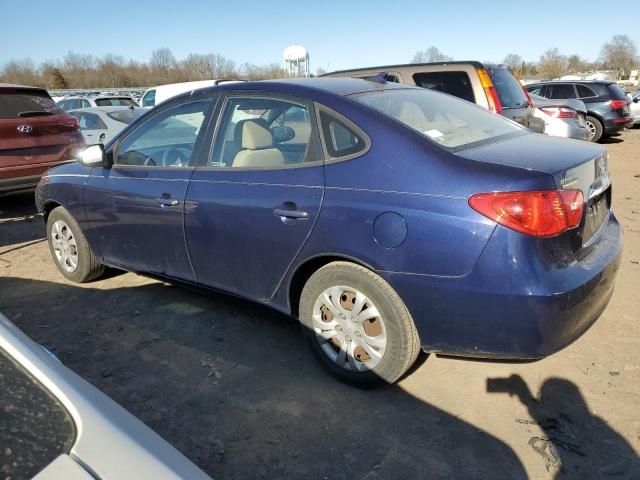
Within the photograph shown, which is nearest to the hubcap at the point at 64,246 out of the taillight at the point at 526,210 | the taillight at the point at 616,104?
the taillight at the point at 526,210

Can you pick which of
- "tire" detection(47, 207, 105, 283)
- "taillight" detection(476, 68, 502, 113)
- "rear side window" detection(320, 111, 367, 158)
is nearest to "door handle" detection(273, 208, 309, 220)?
"rear side window" detection(320, 111, 367, 158)

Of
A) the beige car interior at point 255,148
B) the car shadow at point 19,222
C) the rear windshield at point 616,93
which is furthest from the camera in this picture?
the rear windshield at point 616,93

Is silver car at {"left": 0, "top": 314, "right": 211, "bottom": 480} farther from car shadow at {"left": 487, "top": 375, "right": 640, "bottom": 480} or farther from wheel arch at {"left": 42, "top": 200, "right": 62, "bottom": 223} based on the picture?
wheel arch at {"left": 42, "top": 200, "right": 62, "bottom": 223}

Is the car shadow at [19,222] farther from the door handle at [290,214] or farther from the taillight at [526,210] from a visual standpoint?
the taillight at [526,210]

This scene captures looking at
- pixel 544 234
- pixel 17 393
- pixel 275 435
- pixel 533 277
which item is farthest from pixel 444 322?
pixel 17 393

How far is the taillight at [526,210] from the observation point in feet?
7.36

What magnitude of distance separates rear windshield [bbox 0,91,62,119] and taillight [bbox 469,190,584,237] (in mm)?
6764

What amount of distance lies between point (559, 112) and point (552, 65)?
67442 millimetres

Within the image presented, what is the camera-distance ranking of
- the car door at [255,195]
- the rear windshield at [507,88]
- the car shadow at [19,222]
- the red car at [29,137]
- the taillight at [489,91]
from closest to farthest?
the car door at [255,195] < the car shadow at [19,222] < the taillight at [489,91] < the red car at [29,137] < the rear windshield at [507,88]

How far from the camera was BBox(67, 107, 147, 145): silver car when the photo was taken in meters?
11.1

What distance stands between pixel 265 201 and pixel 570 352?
207cm

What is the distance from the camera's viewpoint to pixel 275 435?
2.50 meters

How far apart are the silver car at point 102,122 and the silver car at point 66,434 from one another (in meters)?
10.5

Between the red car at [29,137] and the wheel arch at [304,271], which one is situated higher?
the red car at [29,137]
